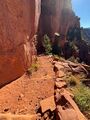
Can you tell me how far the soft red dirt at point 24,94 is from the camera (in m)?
9.82

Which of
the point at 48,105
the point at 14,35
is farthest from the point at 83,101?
the point at 14,35

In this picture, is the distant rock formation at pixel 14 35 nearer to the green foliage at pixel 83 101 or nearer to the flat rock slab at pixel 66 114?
the green foliage at pixel 83 101

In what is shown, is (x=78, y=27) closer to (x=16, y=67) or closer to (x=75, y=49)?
(x=75, y=49)

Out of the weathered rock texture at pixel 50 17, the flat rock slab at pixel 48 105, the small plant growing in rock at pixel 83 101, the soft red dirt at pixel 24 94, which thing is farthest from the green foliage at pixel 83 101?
the weathered rock texture at pixel 50 17

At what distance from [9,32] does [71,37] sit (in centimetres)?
3559

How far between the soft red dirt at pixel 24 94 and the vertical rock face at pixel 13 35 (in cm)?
45

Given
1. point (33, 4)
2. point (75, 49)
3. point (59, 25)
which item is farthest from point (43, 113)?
point (75, 49)

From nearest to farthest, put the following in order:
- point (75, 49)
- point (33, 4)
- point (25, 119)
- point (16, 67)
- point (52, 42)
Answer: point (25, 119)
point (16, 67)
point (33, 4)
point (52, 42)
point (75, 49)

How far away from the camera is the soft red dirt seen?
982cm

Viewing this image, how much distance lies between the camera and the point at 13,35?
11070 millimetres

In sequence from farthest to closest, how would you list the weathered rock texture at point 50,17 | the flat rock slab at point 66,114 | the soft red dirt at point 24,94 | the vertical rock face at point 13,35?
the weathered rock texture at point 50,17 → the vertical rock face at point 13,35 → the soft red dirt at point 24,94 → the flat rock slab at point 66,114

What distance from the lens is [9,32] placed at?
1077 cm

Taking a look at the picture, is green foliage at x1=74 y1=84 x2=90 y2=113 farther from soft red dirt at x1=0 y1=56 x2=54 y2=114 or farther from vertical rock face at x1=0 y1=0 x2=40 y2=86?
vertical rock face at x1=0 y1=0 x2=40 y2=86

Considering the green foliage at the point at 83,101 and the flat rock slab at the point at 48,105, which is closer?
the flat rock slab at the point at 48,105
